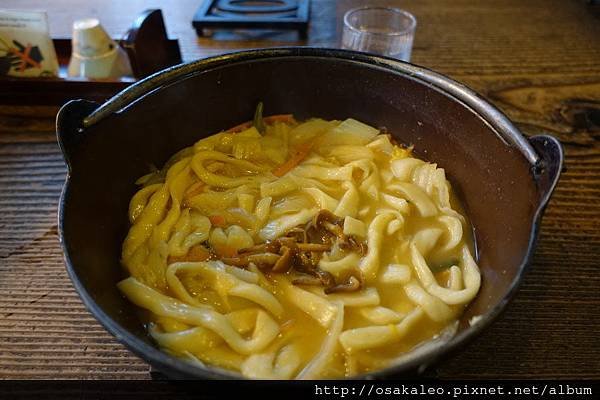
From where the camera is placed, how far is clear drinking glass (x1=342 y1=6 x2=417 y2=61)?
10.9 feet

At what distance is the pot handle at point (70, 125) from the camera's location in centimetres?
171

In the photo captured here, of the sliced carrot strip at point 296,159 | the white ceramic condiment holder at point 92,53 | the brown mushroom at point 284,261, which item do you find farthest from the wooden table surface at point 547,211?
the sliced carrot strip at point 296,159

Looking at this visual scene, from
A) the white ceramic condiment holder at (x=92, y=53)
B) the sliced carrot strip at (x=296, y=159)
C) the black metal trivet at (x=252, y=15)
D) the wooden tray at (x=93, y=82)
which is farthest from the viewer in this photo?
the black metal trivet at (x=252, y=15)

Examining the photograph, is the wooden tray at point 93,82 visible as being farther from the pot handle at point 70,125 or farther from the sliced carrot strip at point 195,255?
the sliced carrot strip at point 195,255

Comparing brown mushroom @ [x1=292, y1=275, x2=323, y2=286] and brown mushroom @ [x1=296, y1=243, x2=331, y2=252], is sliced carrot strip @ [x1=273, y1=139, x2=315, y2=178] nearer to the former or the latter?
brown mushroom @ [x1=296, y1=243, x2=331, y2=252]

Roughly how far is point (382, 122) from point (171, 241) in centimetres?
122

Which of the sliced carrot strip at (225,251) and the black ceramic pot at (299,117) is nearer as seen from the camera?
the black ceramic pot at (299,117)

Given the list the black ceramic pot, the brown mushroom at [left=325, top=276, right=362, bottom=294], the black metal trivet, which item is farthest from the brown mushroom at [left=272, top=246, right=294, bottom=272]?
the black metal trivet

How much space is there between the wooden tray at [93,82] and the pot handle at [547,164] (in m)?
2.14

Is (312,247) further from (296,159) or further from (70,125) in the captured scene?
(70,125)

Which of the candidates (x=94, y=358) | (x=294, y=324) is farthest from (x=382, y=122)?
(x=94, y=358)

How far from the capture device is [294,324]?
183 cm

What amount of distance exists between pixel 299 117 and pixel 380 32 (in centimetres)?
139

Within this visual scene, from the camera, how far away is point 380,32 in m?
Answer: 3.61
